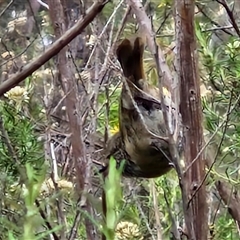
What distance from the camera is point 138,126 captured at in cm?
209

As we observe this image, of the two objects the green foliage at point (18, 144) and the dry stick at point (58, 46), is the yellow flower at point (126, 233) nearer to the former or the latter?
the green foliage at point (18, 144)

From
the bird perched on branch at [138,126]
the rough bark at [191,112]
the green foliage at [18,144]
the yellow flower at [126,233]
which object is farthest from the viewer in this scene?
the bird perched on branch at [138,126]

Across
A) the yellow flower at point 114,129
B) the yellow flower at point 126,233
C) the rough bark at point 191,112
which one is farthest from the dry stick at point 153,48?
the yellow flower at point 114,129

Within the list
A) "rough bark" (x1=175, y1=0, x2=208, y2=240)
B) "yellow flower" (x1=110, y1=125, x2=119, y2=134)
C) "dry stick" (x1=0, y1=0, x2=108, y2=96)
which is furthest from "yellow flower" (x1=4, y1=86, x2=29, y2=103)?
"dry stick" (x1=0, y1=0, x2=108, y2=96)

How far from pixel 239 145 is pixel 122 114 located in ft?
1.64

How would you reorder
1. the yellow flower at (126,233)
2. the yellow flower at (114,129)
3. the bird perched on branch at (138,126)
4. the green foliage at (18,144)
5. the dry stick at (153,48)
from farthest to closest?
the yellow flower at (114,129) → the bird perched on branch at (138,126) → the green foliage at (18,144) → the yellow flower at (126,233) → the dry stick at (153,48)

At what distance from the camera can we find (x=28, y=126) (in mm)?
1796

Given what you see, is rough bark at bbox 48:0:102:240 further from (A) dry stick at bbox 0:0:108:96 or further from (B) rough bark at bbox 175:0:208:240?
(A) dry stick at bbox 0:0:108:96

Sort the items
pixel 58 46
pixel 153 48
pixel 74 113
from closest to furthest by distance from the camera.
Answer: pixel 58 46, pixel 153 48, pixel 74 113

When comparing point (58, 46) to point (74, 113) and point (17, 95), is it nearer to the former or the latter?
point (74, 113)

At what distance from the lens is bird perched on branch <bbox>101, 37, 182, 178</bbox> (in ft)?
6.39

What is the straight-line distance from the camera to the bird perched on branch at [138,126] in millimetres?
1948

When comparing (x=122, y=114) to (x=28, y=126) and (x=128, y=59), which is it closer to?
(x=128, y=59)

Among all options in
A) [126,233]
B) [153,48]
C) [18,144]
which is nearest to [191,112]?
[153,48]
